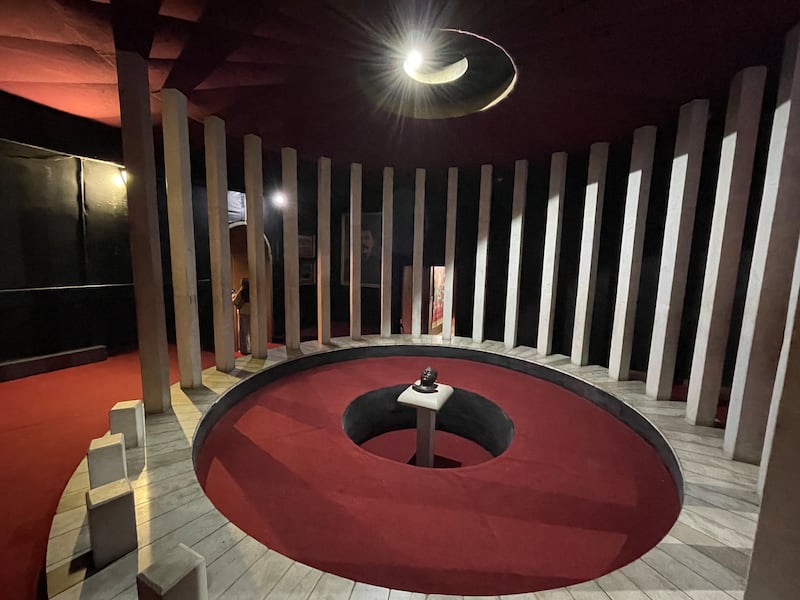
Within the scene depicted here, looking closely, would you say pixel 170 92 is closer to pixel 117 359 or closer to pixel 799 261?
pixel 117 359

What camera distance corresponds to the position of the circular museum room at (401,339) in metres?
1.92

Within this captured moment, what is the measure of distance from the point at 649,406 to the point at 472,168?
183 inches

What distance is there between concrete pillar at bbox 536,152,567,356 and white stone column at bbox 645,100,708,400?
5.37 ft

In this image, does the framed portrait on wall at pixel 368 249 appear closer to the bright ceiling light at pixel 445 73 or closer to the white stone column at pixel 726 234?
the bright ceiling light at pixel 445 73

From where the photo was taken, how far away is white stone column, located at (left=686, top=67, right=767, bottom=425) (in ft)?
9.85

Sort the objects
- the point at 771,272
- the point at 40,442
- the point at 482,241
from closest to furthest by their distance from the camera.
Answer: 1. the point at 771,272
2. the point at 40,442
3. the point at 482,241

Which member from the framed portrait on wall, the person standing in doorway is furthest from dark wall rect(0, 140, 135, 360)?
the framed portrait on wall

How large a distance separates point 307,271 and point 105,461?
6843mm

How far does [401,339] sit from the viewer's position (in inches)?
253

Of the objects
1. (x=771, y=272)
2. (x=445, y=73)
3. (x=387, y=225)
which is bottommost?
(x=771, y=272)

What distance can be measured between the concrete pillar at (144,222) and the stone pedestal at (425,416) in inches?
93.9

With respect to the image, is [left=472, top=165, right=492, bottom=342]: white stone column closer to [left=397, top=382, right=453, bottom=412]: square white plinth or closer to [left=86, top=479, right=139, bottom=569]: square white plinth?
Result: [left=397, top=382, right=453, bottom=412]: square white plinth

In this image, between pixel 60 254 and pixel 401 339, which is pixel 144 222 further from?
pixel 401 339

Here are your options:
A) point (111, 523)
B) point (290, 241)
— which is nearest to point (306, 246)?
point (290, 241)
